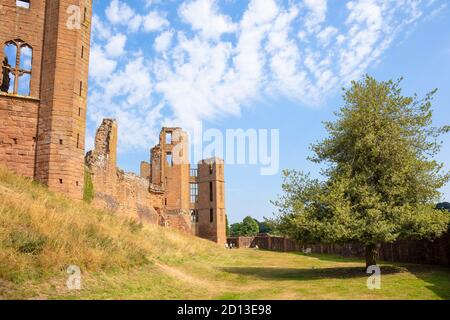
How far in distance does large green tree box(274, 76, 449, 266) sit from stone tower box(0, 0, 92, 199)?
11.1 metres

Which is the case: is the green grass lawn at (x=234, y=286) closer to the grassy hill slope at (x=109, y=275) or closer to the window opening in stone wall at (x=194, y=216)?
the grassy hill slope at (x=109, y=275)

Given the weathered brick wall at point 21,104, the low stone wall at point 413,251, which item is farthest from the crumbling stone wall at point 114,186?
the low stone wall at point 413,251

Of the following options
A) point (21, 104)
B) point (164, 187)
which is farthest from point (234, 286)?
point (164, 187)

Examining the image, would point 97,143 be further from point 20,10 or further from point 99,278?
point 99,278

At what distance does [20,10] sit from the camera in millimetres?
21250

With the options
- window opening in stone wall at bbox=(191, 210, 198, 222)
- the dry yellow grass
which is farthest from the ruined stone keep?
window opening in stone wall at bbox=(191, 210, 198, 222)

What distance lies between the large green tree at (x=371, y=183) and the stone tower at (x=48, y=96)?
11142mm

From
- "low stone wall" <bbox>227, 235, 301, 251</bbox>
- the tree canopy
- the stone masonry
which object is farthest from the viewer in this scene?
the tree canopy

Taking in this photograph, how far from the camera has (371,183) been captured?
48.7 ft

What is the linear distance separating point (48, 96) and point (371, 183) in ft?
51.5

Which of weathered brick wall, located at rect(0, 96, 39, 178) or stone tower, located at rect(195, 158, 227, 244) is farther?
stone tower, located at rect(195, 158, 227, 244)

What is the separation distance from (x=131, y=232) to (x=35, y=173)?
5.83 meters

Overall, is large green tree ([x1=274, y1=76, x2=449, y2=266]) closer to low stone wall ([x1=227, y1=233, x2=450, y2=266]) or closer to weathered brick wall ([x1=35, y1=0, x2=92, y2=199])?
low stone wall ([x1=227, y1=233, x2=450, y2=266])

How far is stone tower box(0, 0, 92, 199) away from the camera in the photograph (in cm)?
1989
